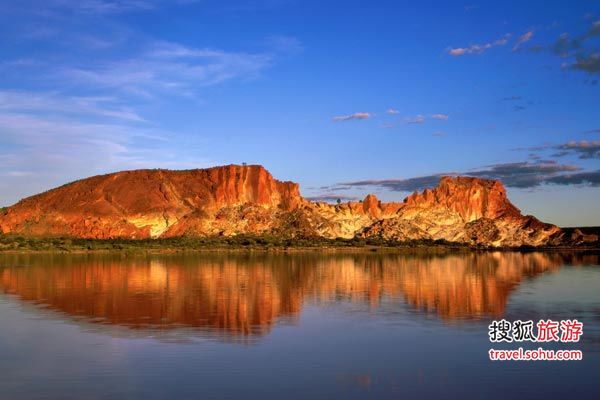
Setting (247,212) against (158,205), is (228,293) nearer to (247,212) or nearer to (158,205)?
(158,205)

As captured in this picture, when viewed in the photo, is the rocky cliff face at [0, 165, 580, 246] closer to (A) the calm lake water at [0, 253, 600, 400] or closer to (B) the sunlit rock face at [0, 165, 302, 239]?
(B) the sunlit rock face at [0, 165, 302, 239]

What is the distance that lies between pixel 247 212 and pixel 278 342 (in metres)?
135

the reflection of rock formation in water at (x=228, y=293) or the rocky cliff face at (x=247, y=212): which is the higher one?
the rocky cliff face at (x=247, y=212)

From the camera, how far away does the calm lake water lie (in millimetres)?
15164

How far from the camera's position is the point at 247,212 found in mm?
155625

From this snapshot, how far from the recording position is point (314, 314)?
27.9 m

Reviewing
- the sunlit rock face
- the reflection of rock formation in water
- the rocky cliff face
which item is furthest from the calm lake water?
the rocky cliff face

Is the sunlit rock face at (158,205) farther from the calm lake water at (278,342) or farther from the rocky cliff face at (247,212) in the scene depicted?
the calm lake water at (278,342)

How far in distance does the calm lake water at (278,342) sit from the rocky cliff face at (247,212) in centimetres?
10485

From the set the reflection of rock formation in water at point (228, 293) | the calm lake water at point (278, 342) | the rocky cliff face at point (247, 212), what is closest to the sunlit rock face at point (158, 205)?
the rocky cliff face at point (247, 212)

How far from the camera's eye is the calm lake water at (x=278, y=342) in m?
15.2

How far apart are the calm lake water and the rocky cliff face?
105 metres

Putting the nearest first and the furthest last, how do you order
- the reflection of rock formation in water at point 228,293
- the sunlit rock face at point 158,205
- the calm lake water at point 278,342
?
the calm lake water at point 278,342 → the reflection of rock formation in water at point 228,293 → the sunlit rock face at point 158,205

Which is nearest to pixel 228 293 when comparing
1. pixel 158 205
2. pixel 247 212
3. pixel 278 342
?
pixel 278 342
